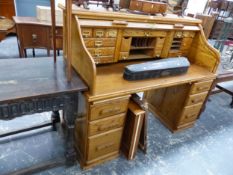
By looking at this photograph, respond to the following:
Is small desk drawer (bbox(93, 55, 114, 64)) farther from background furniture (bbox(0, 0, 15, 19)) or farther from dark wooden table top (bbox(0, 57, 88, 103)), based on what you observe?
background furniture (bbox(0, 0, 15, 19))

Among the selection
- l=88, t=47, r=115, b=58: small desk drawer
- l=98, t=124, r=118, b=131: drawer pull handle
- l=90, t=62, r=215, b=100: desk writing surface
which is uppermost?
l=88, t=47, r=115, b=58: small desk drawer

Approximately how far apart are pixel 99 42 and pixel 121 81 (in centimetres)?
33

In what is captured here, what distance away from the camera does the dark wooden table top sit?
106cm

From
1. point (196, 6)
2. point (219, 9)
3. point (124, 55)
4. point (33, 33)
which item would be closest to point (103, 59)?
point (124, 55)

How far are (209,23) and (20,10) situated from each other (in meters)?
5.46

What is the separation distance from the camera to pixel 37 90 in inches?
43.5

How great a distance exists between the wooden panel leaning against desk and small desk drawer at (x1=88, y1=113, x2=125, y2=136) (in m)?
2.11

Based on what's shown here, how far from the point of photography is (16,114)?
1.11m

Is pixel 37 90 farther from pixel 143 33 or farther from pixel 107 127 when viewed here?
pixel 143 33

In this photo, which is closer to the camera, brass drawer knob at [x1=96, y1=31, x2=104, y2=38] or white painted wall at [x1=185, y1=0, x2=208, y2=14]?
brass drawer knob at [x1=96, y1=31, x2=104, y2=38]

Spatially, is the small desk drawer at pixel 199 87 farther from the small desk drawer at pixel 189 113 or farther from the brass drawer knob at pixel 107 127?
the brass drawer knob at pixel 107 127

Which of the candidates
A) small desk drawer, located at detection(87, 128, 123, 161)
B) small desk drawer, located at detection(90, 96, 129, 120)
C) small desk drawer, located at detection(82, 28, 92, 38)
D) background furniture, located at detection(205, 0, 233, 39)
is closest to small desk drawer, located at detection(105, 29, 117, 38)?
A: small desk drawer, located at detection(82, 28, 92, 38)

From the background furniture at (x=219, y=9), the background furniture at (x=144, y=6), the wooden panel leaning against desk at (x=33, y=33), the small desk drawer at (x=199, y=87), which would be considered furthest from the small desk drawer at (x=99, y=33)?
the background furniture at (x=219, y=9)

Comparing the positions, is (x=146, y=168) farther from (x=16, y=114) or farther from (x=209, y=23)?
(x=209, y=23)
